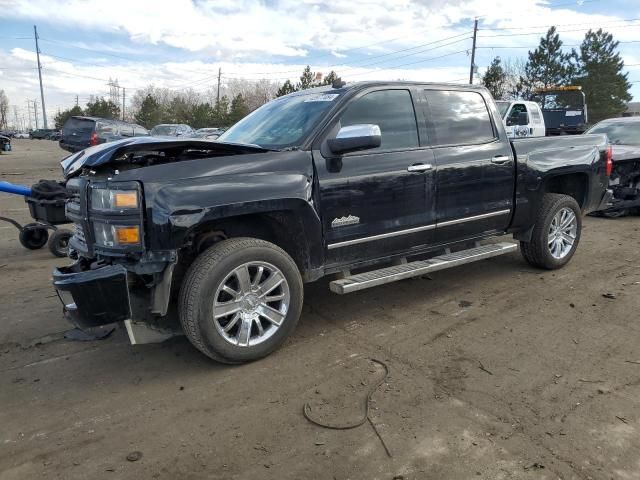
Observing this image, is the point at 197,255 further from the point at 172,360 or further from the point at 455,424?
the point at 455,424

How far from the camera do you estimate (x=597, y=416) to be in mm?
3012

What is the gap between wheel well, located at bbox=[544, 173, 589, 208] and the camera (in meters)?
6.00

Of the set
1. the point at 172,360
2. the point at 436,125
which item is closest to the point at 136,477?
the point at 172,360

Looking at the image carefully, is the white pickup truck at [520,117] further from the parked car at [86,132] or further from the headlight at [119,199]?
the headlight at [119,199]

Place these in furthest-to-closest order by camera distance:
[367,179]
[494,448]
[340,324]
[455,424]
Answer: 1. [340,324]
2. [367,179]
3. [455,424]
4. [494,448]

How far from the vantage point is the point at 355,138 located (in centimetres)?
382

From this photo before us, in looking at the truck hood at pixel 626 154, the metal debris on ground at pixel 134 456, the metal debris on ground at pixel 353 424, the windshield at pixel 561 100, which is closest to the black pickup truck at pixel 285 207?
the metal debris on ground at pixel 353 424

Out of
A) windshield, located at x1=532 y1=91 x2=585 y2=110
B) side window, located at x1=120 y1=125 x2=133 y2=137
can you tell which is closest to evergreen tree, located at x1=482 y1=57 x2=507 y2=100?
windshield, located at x1=532 y1=91 x2=585 y2=110

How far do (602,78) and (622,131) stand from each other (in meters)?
39.8

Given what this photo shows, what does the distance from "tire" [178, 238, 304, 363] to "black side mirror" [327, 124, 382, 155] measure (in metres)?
0.90

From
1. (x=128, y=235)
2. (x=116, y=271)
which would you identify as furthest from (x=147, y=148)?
(x=116, y=271)

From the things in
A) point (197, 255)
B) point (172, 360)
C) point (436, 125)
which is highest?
point (436, 125)

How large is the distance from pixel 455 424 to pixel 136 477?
172 centimetres

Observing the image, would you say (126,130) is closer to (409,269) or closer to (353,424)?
(409,269)
